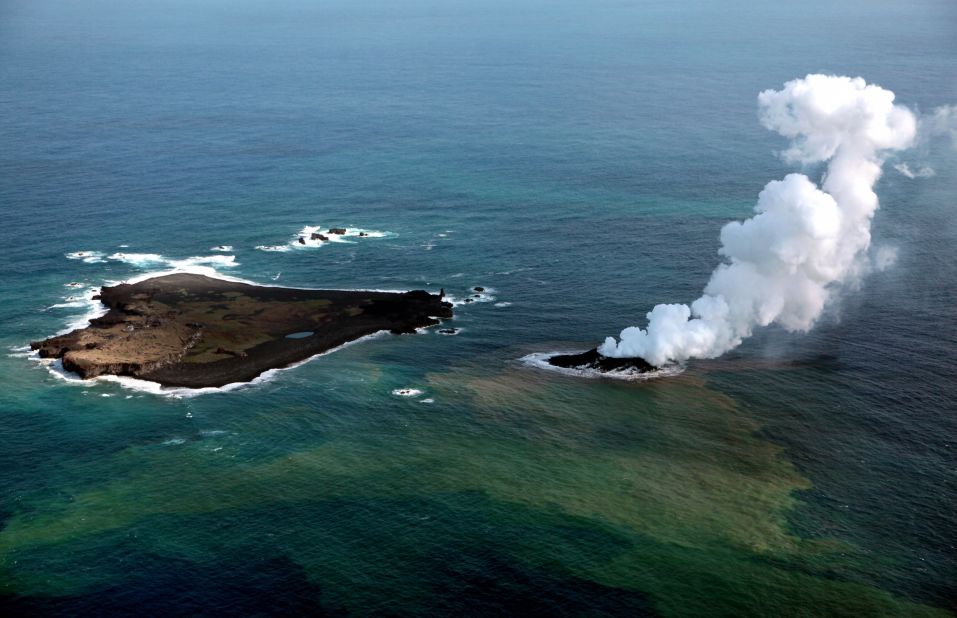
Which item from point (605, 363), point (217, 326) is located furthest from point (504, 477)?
point (217, 326)

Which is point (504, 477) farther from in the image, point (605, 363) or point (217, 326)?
point (217, 326)

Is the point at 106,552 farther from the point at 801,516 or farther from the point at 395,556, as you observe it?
the point at 801,516

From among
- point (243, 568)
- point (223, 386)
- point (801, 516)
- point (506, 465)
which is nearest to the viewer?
point (243, 568)

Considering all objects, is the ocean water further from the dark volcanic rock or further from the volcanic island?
the volcanic island

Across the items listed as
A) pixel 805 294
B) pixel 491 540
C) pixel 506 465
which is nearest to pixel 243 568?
pixel 491 540

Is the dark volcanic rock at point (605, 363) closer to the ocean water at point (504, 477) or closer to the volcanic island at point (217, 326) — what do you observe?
A: the ocean water at point (504, 477)

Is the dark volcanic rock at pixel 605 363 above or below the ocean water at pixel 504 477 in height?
above

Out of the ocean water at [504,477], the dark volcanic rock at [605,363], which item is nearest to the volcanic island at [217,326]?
the ocean water at [504,477]

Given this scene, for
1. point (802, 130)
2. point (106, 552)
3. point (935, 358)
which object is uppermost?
point (802, 130)

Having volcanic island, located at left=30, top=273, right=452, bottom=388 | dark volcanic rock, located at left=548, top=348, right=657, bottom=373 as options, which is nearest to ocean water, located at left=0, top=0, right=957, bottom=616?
dark volcanic rock, located at left=548, top=348, right=657, bottom=373
